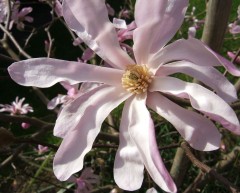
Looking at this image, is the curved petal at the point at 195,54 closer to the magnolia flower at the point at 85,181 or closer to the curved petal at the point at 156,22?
the curved petal at the point at 156,22

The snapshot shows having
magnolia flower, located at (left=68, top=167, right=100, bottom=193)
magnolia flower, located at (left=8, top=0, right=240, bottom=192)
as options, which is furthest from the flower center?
magnolia flower, located at (left=68, top=167, right=100, bottom=193)

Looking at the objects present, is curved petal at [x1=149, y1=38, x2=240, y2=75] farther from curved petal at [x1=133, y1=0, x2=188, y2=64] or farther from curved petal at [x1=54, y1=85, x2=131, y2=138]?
curved petal at [x1=54, y1=85, x2=131, y2=138]

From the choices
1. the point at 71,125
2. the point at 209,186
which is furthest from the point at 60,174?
the point at 209,186

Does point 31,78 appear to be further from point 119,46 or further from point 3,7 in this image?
point 3,7

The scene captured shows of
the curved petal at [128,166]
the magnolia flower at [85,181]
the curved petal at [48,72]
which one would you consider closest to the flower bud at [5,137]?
the curved petal at [48,72]

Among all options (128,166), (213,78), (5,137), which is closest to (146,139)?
(128,166)

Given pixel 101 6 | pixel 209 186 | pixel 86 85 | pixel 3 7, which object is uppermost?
pixel 101 6
